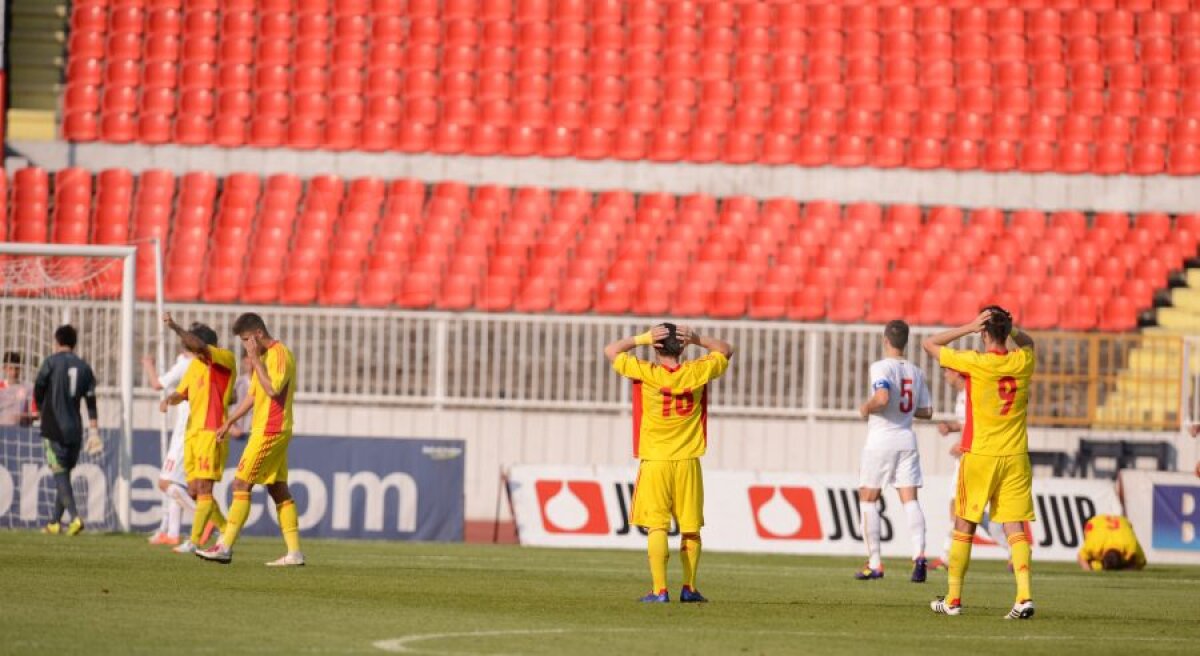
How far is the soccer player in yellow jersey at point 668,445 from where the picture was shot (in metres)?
12.5

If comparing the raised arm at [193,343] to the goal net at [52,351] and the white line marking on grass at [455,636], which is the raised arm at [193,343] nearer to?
the goal net at [52,351]

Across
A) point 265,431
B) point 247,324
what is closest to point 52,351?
point 265,431

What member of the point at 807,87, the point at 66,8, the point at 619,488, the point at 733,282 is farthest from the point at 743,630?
the point at 66,8

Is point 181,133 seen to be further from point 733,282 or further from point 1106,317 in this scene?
point 1106,317

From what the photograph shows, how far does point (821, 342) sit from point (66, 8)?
1390 centimetres

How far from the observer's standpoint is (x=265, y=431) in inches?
582

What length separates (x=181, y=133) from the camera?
28.6m

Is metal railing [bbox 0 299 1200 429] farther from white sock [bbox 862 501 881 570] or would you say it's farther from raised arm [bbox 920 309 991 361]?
raised arm [bbox 920 309 991 361]

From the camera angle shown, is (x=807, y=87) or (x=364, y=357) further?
(x=807, y=87)

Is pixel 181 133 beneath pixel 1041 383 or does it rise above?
above

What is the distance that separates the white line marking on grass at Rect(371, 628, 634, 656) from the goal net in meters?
10.3

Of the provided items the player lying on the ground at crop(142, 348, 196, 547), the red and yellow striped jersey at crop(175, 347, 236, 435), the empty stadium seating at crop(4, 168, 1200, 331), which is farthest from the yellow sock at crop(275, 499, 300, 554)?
the empty stadium seating at crop(4, 168, 1200, 331)

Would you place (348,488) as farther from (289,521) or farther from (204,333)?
(289,521)

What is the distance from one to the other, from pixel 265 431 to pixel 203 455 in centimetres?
113
